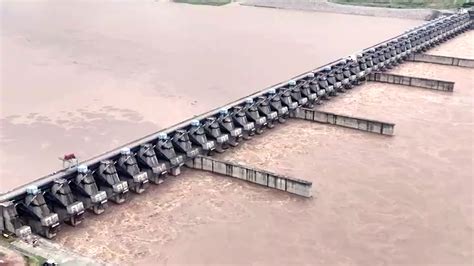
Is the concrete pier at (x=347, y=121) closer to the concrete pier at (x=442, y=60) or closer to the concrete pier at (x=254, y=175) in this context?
the concrete pier at (x=254, y=175)

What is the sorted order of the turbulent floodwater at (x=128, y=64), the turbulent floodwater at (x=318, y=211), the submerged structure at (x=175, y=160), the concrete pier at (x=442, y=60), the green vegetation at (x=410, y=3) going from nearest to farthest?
the turbulent floodwater at (x=318, y=211) → the submerged structure at (x=175, y=160) → the turbulent floodwater at (x=128, y=64) → the concrete pier at (x=442, y=60) → the green vegetation at (x=410, y=3)

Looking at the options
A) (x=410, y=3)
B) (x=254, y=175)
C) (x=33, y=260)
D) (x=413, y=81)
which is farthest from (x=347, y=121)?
(x=410, y=3)

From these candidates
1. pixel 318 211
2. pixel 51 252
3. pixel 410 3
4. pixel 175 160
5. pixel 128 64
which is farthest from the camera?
pixel 410 3

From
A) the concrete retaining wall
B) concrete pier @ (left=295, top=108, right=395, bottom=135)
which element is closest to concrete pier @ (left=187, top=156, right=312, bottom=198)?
the concrete retaining wall

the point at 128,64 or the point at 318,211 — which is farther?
the point at 128,64

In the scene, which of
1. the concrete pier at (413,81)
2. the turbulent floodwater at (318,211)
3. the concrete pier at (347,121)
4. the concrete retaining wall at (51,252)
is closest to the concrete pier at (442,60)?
the concrete pier at (413,81)

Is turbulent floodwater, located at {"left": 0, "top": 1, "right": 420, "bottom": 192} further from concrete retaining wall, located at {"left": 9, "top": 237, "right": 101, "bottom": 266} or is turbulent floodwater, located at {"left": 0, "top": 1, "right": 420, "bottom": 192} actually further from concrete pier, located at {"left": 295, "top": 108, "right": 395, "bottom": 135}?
concrete pier, located at {"left": 295, "top": 108, "right": 395, "bottom": 135}

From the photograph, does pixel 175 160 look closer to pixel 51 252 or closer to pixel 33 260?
pixel 51 252
